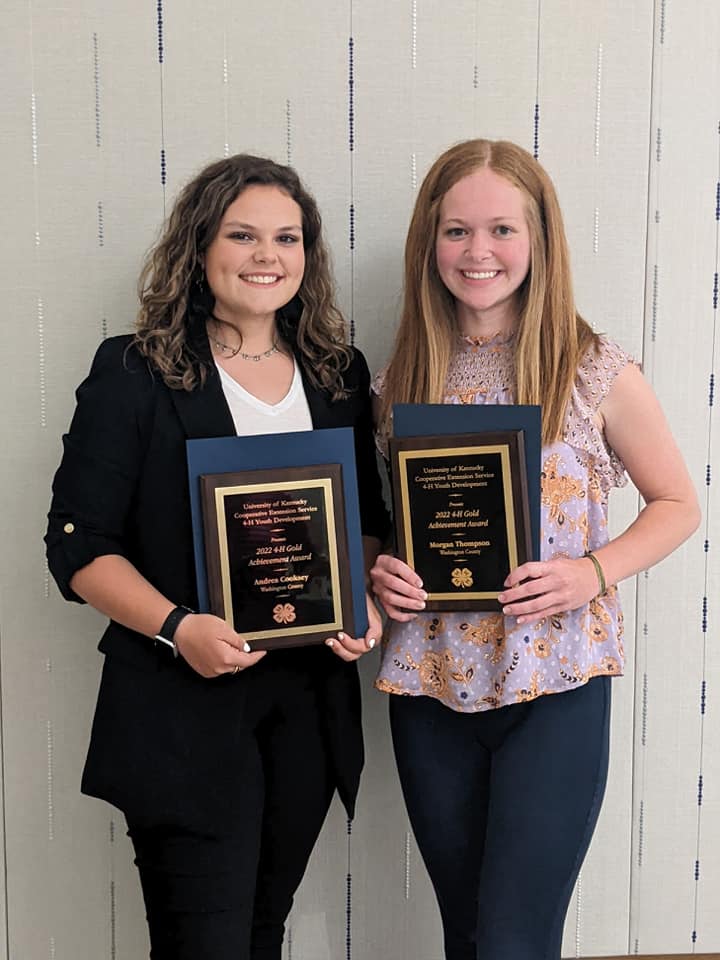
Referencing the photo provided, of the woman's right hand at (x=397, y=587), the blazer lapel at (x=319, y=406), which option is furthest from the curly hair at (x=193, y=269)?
the woman's right hand at (x=397, y=587)

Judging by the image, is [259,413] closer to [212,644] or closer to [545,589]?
[212,644]

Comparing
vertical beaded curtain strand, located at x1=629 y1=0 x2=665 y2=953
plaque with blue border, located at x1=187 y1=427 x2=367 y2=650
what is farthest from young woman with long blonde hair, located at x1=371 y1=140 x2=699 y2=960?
vertical beaded curtain strand, located at x1=629 y1=0 x2=665 y2=953

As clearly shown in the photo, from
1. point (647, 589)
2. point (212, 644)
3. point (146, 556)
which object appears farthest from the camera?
point (647, 589)

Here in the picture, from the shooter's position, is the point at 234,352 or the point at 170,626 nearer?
the point at 170,626

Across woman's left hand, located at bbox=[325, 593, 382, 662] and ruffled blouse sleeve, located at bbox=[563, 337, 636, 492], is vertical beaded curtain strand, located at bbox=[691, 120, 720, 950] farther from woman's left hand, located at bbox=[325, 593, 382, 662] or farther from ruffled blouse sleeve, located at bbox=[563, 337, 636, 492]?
woman's left hand, located at bbox=[325, 593, 382, 662]

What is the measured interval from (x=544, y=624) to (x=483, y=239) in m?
0.60

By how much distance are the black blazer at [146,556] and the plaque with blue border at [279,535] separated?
81mm

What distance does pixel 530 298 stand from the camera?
1.44m

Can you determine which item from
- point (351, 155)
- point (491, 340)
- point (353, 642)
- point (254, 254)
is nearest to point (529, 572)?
point (353, 642)

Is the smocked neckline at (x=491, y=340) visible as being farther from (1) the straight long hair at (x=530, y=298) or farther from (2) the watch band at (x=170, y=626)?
(2) the watch band at (x=170, y=626)

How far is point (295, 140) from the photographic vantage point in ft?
5.93

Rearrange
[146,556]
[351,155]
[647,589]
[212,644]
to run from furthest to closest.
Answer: [647,589] < [351,155] < [146,556] < [212,644]

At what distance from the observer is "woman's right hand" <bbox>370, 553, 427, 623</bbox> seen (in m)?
1.41

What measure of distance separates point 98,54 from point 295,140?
40cm
